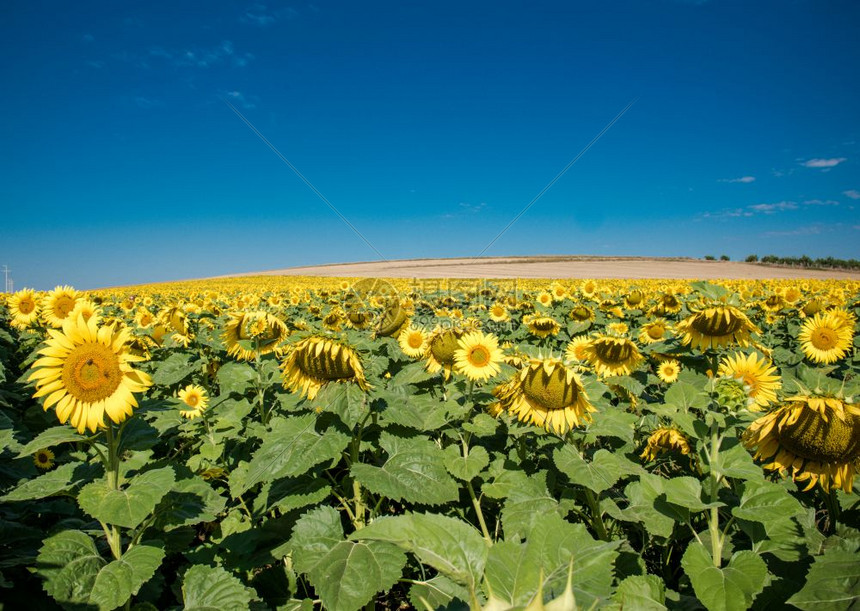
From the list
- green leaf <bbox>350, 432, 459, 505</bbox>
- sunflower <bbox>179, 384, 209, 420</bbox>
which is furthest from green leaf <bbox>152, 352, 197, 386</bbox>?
green leaf <bbox>350, 432, 459, 505</bbox>

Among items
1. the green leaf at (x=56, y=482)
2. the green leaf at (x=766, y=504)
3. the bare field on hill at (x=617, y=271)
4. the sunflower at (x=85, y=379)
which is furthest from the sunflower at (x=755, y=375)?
the bare field on hill at (x=617, y=271)

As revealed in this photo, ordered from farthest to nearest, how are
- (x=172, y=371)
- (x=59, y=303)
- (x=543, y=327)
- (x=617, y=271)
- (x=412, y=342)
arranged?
(x=617, y=271) → (x=543, y=327) → (x=412, y=342) → (x=59, y=303) → (x=172, y=371)

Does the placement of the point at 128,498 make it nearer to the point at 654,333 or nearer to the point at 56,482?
the point at 56,482

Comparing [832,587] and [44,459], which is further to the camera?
[44,459]

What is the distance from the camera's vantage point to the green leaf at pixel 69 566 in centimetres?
182

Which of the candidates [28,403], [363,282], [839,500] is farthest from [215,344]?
[839,500]

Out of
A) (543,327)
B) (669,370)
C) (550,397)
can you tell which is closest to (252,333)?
(550,397)

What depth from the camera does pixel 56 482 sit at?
2.17m

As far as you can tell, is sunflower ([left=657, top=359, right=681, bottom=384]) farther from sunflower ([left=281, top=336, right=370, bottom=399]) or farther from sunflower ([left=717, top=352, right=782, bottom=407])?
sunflower ([left=281, top=336, right=370, bottom=399])

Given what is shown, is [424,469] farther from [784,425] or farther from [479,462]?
[784,425]

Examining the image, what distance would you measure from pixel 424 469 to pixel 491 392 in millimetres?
1248

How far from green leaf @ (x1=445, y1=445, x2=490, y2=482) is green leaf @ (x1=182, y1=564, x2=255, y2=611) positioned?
4.41 feet

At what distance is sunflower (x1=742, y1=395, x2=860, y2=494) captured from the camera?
6.58 ft

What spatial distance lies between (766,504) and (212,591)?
2.72m
